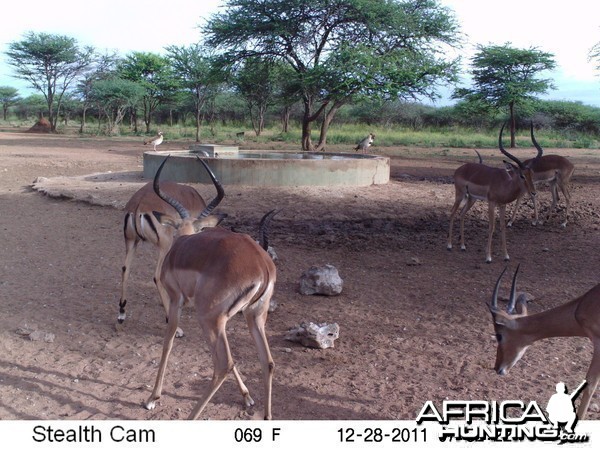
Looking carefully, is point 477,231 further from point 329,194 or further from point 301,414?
point 301,414

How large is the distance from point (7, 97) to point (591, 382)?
67.7 meters

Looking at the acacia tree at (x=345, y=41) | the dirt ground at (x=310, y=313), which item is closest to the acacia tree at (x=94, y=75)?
the acacia tree at (x=345, y=41)

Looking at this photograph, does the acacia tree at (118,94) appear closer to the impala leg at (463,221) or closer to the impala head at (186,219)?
the impala leg at (463,221)

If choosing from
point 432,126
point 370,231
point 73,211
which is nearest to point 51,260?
point 73,211

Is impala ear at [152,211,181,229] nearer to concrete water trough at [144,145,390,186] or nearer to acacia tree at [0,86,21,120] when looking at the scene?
concrete water trough at [144,145,390,186]

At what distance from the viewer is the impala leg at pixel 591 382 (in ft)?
12.4

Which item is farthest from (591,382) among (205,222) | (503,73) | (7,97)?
(7,97)

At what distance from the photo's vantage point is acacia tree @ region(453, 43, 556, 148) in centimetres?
3152

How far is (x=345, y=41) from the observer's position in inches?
899

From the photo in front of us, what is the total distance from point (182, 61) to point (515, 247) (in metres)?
29.6

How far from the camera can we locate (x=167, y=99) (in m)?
44.8

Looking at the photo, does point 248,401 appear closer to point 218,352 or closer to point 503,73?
point 218,352

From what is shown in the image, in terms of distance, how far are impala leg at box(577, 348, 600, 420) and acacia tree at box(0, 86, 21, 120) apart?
67.4 metres

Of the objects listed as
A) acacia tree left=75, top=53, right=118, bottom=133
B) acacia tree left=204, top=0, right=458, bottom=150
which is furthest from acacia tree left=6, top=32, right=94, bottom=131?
acacia tree left=204, top=0, right=458, bottom=150
